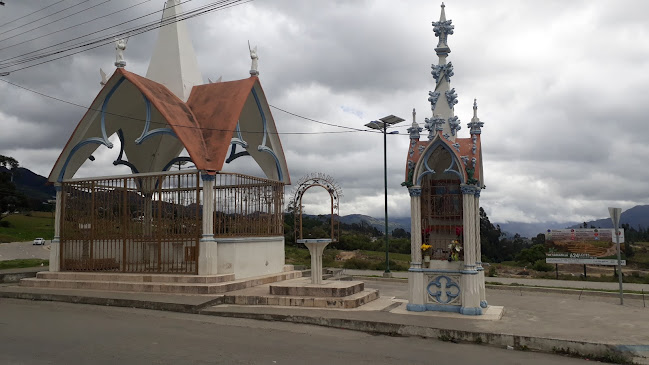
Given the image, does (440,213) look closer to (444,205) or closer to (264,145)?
(444,205)

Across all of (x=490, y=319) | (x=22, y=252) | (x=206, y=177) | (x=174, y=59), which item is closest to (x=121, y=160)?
(x=174, y=59)

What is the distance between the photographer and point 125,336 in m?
8.14

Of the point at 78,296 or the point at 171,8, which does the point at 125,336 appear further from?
the point at 171,8

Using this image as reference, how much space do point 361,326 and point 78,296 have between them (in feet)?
24.3

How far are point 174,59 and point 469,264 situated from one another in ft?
38.8

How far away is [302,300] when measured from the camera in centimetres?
1104

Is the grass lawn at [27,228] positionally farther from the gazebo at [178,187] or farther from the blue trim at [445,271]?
the blue trim at [445,271]

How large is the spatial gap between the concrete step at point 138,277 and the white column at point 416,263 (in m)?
5.10

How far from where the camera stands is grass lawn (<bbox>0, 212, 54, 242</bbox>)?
55562 millimetres

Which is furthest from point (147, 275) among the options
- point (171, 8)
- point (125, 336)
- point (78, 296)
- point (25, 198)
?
point (25, 198)

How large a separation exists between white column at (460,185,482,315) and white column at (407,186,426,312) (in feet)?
2.67

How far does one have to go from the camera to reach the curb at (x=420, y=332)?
724cm

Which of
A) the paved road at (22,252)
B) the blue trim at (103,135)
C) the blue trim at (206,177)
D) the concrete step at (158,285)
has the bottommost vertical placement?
the paved road at (22,252)

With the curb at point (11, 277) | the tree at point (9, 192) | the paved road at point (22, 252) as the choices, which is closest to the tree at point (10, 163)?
the tree at point (9, 192)
